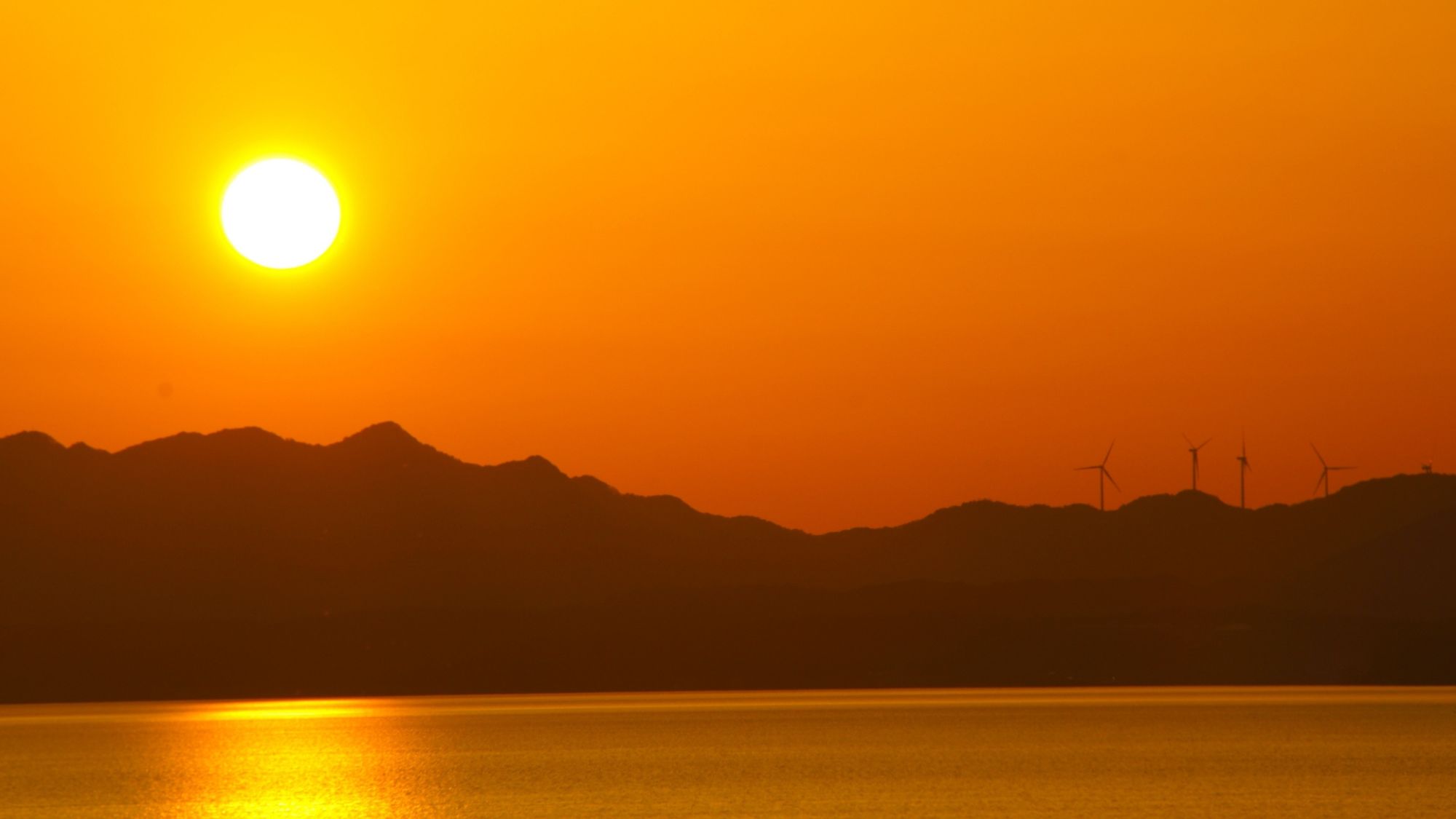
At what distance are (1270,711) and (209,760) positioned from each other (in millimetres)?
99420

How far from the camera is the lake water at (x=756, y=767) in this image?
68562 mm

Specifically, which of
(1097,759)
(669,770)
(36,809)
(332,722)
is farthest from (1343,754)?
(332,722)

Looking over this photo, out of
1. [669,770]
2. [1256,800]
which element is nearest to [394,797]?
[669,770]

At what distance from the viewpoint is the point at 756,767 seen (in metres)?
91.2

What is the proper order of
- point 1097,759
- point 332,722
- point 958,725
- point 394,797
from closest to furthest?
point 394,797
point 1097,759
point 958,725
point 332,722

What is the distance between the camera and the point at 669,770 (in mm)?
90688

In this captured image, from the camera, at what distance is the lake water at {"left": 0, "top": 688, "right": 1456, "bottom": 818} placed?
68562mm

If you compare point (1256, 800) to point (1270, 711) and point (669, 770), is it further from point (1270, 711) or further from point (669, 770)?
point (1270, 711)

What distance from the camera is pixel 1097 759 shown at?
9756cm

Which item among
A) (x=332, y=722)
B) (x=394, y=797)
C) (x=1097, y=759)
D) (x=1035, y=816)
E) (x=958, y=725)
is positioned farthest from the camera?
(x=332, y=722)

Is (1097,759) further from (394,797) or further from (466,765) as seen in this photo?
(394,797)

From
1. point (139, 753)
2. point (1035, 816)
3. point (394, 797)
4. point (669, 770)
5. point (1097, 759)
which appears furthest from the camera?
point (139, 753)

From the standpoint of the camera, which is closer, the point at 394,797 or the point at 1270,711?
the point at 394,797

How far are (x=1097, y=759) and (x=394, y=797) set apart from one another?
37.6 metres
